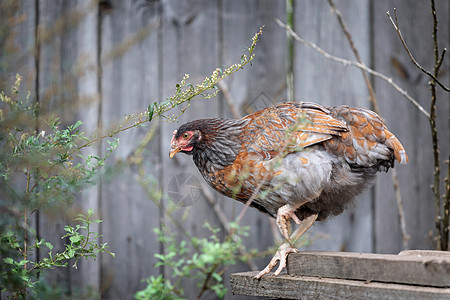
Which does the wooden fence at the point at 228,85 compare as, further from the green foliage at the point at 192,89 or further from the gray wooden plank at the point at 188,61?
the green foliage at the point at 192,89

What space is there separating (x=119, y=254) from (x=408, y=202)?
113 cm

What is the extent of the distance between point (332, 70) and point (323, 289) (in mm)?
1113

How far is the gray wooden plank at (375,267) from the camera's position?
97cm

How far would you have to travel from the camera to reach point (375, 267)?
106 centimetres

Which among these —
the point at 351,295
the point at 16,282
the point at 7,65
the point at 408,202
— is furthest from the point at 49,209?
the point at 408,202

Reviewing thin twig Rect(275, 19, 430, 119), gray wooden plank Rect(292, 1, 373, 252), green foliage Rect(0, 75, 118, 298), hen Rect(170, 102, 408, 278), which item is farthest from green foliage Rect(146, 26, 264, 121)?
gray wooden plank Rect(292, 1, 373, 252)

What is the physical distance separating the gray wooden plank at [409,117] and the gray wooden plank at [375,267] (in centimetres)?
91

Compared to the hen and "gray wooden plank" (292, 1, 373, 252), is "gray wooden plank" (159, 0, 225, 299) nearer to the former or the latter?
"gray wooden plank" (292, 1, 373, 252)

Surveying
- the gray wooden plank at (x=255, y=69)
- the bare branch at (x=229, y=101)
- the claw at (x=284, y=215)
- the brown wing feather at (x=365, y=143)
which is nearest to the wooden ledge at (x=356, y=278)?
the claw at (x=284, y=215)

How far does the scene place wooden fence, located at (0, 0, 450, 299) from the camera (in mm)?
1930

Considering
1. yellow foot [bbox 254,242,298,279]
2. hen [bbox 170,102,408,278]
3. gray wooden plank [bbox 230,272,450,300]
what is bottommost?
gray wooden plank [bbox 230,272,450,300]

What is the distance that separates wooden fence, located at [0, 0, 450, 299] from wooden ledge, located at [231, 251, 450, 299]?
73cm

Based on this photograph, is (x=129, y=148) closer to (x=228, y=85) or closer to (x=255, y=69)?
(x=228, y=85)

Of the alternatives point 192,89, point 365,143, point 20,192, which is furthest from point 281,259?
point 20,192
